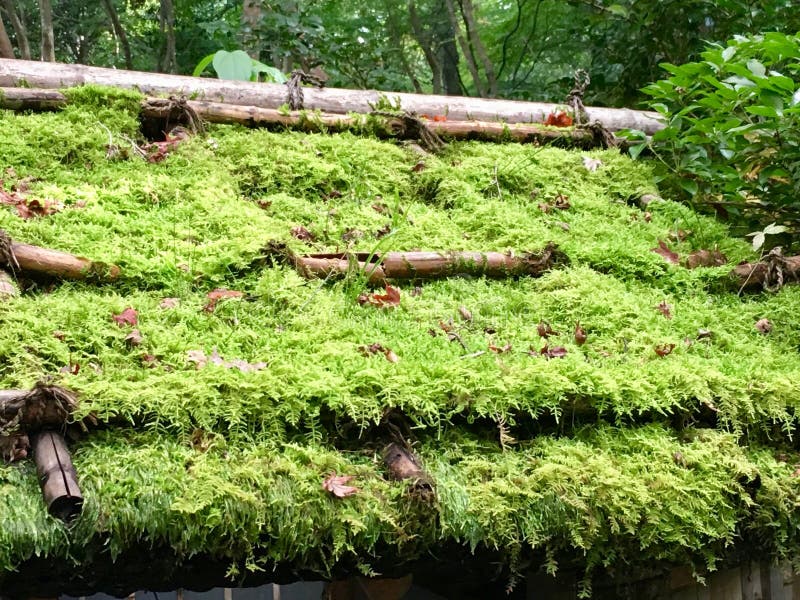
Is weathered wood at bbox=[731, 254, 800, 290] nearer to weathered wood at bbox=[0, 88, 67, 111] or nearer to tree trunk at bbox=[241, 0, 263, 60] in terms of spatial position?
weathered wood at bbox=[0, 88, 67, 111]

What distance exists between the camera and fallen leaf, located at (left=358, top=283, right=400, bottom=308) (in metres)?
2.94

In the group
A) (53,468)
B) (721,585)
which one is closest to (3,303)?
(53,468)

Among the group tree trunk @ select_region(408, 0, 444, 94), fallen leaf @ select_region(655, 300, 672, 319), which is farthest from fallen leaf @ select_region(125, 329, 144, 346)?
tree trunk @ select_region(408, 0, 444, 94)

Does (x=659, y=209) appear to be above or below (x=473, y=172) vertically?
below

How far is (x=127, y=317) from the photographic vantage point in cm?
246

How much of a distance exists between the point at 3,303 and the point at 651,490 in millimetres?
2087

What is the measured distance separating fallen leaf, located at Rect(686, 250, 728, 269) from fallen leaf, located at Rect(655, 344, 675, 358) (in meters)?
0.97

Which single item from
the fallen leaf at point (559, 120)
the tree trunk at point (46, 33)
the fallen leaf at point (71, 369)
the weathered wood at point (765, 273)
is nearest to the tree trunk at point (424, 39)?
the tree trunk at point (46, 33)

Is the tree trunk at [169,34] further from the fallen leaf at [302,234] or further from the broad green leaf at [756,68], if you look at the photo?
the broad green leaf at [756,68]

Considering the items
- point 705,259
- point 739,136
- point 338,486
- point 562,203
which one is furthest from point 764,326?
point 338,486

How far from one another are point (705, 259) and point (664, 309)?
687 millimetres

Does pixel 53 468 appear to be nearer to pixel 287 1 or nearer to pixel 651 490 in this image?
pixel 651 490

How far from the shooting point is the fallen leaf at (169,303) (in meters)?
2.63

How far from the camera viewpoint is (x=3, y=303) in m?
2.39
